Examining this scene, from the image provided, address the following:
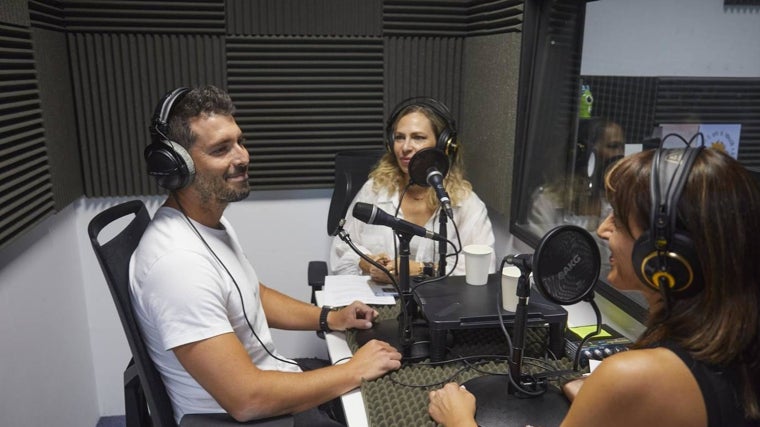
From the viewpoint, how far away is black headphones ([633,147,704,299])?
0.75 metres

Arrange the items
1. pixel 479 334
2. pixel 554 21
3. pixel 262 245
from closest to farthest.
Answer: pixel 479 334, pixel 554 21, pixel 262 245

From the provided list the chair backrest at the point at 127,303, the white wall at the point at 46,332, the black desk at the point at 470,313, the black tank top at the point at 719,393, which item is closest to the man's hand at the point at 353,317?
the black desk at the point at 470,313

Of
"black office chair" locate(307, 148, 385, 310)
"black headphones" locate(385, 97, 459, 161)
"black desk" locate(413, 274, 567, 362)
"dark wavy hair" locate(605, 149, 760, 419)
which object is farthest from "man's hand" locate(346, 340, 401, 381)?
"black office chair" locate(307, 148, 385, 310)

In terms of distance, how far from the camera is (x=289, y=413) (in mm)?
1248

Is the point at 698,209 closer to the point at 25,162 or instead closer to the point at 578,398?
the point at 578,398

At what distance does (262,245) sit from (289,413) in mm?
1602

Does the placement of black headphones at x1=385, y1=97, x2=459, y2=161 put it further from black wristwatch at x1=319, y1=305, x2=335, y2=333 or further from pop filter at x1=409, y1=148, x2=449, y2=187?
black wristwatch at x1=319, y1=305, x2=335, y2=333

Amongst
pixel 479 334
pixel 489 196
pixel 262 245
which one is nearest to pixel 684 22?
pixel 489 196

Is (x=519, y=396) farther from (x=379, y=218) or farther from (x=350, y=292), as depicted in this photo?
(x=350, y=292)

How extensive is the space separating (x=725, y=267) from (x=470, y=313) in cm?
65

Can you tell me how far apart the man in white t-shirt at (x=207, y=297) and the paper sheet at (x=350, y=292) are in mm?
273

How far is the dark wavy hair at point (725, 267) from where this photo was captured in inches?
29.9

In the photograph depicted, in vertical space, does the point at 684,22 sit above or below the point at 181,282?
above

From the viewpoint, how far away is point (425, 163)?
5.43 ft
